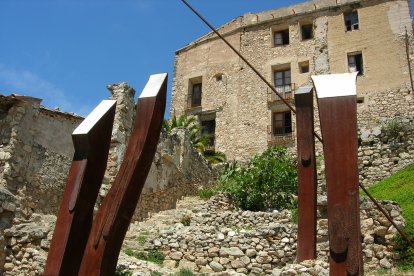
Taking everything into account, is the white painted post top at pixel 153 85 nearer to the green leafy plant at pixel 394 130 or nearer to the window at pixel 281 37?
the green leafy plant at pixel 394 130

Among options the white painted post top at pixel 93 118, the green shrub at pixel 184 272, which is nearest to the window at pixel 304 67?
the green shrub at pixel 184 272

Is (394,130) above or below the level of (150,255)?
above

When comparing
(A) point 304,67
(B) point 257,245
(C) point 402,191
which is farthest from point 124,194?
(A) point 304,67

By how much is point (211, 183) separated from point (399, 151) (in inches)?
330

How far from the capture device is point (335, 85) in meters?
4.71

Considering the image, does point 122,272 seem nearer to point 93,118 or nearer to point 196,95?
point 93,118

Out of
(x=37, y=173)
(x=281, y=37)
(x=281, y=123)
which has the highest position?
(x=281, y=37)

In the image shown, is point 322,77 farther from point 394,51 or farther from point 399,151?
point 394,51

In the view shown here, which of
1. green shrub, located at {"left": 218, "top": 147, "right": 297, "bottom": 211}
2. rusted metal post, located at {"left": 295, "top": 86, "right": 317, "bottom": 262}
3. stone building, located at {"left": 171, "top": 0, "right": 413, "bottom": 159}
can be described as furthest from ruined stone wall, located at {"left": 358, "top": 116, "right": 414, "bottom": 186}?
rusted metal post, located at {"left": 295, "top": 86, "right": 317, "bottom": 262}

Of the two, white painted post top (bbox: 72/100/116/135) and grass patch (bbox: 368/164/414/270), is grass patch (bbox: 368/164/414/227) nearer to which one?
grass patch (bbox: 368/164/414/270)

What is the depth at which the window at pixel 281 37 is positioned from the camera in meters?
29.8

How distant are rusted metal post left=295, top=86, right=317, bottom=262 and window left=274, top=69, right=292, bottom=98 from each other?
73.0ft

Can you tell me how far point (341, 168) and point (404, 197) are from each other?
30.8 feet

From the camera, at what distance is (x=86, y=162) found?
5117 mm
